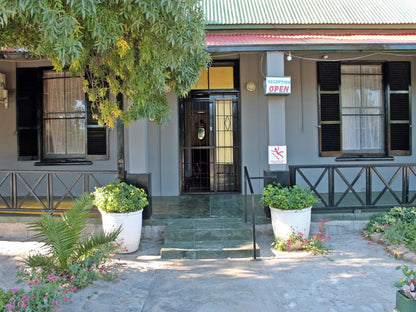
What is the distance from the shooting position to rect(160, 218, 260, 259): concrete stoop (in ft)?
15.5

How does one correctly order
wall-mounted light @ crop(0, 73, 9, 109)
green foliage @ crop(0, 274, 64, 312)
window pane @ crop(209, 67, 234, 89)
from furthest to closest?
1. window pane @ crop(209, 67, 234, 89)
2. wall-mounted light @ crop(0, 73, 9, 109)
3. green foliage @ crop(0, 274, 64, 312)

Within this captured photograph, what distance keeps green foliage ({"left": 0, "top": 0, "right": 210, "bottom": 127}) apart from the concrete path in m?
1.90

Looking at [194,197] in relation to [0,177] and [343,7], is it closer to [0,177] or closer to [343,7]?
[0,177]

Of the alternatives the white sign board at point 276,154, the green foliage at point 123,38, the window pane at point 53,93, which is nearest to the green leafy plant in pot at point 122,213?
the green foliage at point 123,38

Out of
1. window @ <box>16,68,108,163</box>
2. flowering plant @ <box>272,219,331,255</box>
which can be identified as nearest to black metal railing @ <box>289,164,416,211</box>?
flowering plant @ <box>272,219,331,255</box>

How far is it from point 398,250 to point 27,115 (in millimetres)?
7302

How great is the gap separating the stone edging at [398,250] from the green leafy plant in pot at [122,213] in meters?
3.60

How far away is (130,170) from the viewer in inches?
221

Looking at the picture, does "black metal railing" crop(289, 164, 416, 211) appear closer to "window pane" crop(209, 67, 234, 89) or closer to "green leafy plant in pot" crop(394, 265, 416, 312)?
"window pane" crop(209, 67, 234, 89)

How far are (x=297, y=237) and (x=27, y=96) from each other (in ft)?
20.2

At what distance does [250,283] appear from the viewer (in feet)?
12.8

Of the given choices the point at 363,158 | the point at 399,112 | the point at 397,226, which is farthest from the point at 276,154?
the point at 399,112

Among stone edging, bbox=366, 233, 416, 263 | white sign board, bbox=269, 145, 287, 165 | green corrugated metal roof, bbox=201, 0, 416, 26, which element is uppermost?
green corrugated metal roof, bbox=201, 0, 416, 26

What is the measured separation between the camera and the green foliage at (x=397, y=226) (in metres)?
4.82
